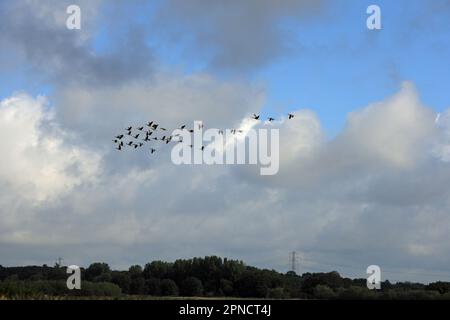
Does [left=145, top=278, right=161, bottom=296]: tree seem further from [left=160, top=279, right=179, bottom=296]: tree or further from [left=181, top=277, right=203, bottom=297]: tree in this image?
[left=181, top=277, right=203, bottom=297]: tree

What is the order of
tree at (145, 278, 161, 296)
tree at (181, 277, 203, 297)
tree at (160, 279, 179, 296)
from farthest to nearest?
tree at (181, 277, 203, 297), tree at (160, 279, 179, 296), tree at (145, 278, 161, 296)

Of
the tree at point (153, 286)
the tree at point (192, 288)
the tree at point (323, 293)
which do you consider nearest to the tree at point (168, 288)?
the tree at point (153, 286)

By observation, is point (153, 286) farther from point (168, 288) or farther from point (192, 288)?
point (192, 288)

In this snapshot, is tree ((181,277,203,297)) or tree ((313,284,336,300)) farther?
tree ((181,277,203,297))

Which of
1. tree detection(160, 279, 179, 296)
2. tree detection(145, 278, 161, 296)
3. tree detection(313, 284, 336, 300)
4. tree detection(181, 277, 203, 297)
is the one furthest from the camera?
tree detection(181, 277, 203, 297)

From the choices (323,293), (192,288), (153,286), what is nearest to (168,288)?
(153,286)

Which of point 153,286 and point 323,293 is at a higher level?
point 153,286

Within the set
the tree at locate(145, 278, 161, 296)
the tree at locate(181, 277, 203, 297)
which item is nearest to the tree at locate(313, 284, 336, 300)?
the tree at locate(181, 277, 203, 297)

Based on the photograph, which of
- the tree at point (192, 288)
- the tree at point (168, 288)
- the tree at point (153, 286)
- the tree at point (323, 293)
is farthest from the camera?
the tree at point (192, 288)

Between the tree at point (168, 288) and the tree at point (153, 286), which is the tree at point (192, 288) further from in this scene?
the tree at point (153, 286)
